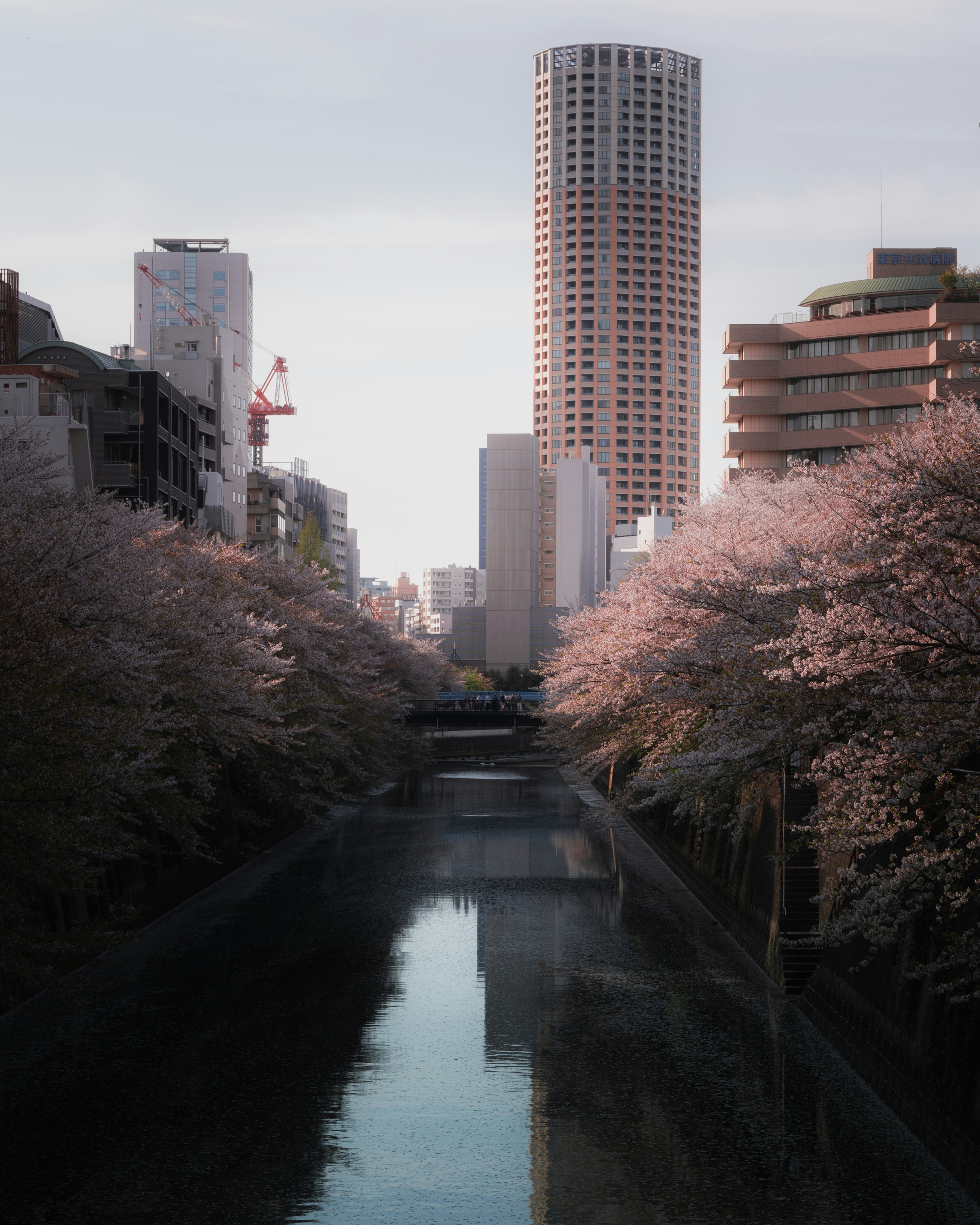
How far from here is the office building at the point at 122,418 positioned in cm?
7831

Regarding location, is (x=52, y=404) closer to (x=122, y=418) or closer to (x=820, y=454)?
(x=122, y=418)

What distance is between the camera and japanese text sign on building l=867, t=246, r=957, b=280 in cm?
10475

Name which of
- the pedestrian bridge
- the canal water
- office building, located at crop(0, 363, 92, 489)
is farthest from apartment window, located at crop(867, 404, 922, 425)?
the canal water

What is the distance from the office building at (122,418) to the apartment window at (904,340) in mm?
50474

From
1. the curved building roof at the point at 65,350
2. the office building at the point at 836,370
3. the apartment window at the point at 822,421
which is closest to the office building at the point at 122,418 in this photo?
the curved building roof at the point at 65,350

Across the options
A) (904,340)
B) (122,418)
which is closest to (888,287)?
(904,340)

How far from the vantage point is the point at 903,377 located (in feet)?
310

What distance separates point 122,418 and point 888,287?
2248 inches

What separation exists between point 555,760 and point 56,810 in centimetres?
9692

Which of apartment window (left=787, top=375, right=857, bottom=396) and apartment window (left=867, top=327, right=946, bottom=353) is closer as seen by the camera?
apartment window (left=867, top=327, right=946, bottom=353)

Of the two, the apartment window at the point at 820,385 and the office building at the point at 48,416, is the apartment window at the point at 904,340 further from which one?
the office building at the point at 48,416

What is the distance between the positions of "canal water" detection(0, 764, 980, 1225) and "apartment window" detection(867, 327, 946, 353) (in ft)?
220

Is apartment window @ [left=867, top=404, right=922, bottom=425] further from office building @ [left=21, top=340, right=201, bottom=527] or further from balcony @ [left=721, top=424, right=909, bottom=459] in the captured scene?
office building @ [left=21, top=340, right=201, bottom=527]

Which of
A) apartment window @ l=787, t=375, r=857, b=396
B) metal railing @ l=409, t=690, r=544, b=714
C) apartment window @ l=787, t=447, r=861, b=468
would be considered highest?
apartment window @ l=787, t=375, r=857, b=396
